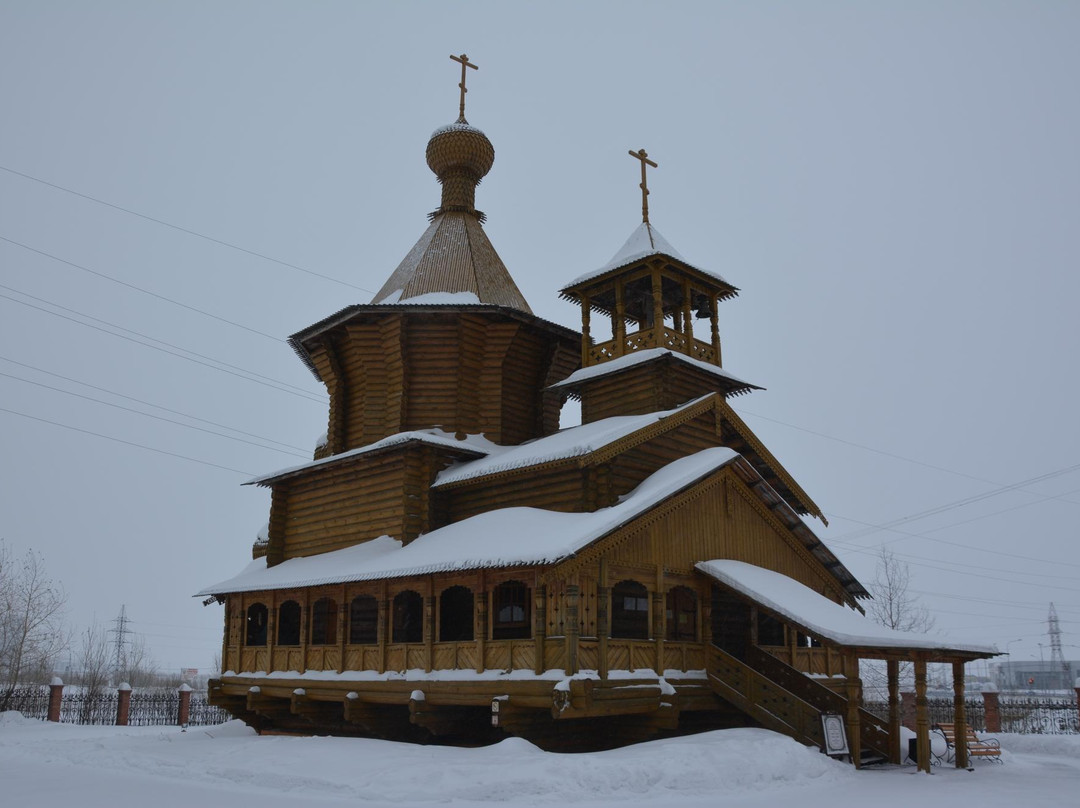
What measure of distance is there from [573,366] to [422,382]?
490cm

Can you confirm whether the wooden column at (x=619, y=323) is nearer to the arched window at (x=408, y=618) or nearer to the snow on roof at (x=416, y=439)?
the snow on roof at (x=416, y=439)

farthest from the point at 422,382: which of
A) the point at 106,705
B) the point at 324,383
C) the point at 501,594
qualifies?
the point at 106,705

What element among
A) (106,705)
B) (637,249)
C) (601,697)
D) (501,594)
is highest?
(637,249)

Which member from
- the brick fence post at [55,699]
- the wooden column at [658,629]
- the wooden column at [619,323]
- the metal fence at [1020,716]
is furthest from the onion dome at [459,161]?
the metal fence at [1020,716]

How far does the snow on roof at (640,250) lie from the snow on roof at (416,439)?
4.93 meters

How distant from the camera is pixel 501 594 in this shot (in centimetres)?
2052

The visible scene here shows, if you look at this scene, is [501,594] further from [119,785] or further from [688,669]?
[119,785]

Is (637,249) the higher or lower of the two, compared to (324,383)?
higher

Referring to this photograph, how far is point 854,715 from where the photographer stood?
1673cm

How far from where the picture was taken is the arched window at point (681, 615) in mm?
20266

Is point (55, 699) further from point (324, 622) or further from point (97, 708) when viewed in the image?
point (324, 622)

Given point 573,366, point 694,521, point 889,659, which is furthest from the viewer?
point 573,366

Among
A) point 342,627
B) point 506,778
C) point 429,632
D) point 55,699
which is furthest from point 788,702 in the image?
point 55,699

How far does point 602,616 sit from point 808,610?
13.6 ft
